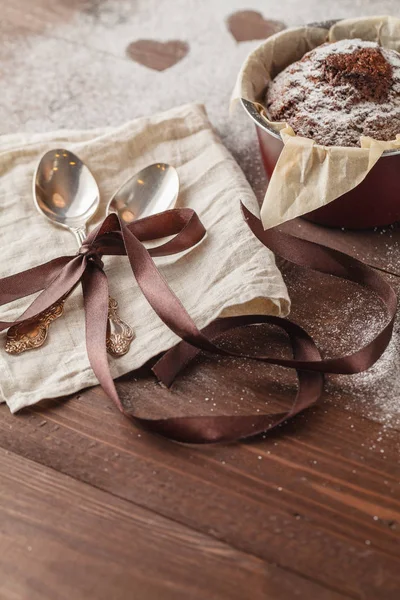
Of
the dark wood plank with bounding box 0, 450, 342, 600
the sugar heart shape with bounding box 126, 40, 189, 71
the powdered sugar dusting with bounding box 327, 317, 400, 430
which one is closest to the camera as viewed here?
the dark wood plank with bounding box 0, 450, 342, 600

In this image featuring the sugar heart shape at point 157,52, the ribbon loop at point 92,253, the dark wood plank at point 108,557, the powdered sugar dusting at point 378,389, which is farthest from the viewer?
the sugar heart shape at point 157,52

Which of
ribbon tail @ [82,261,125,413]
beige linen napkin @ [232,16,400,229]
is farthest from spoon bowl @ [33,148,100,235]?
beige linen napkin @ [232,16,400,229]

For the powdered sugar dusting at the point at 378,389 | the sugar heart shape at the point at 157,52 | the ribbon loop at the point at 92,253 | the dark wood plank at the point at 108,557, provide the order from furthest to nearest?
the sugar heart shape at the point at 157,52, the ribbon loop at the point at 92,253, the powdered sugar dusting at the point at 378,389, the dark wood plank at the point at 108,557

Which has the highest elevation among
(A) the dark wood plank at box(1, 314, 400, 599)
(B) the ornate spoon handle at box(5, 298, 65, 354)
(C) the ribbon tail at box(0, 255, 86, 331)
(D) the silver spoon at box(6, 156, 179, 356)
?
(D) the silver spoon at box(6, 156, 179, 356)

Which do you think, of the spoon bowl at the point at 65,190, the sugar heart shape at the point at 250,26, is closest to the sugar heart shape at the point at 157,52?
the sugar heart shape at the point at 250,26

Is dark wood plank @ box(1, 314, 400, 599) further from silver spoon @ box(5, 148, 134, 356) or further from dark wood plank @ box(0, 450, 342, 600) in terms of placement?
silver spoon @ box(5, 148, 134, 356)

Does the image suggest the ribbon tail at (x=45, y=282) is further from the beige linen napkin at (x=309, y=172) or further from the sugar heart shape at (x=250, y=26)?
the sugar heart shape at (x=250, y=26)
